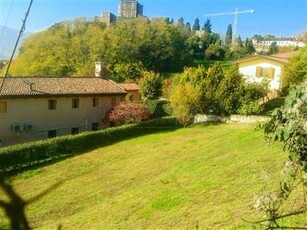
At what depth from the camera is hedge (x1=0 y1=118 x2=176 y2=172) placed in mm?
20547

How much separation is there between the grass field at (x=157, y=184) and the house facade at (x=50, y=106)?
5852 mm

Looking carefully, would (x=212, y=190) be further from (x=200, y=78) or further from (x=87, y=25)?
(x=87, y=25)

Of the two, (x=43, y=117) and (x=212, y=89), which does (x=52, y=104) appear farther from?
(x=212, y=89)

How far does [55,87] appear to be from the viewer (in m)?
28.9

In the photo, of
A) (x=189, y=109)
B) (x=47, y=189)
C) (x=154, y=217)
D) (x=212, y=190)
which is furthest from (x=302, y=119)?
(x=189, y=109)

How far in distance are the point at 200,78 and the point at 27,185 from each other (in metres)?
17.6

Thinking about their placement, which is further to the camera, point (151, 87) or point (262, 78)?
point (151, 87)

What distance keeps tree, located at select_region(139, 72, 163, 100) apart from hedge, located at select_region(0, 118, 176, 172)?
11.8 meters

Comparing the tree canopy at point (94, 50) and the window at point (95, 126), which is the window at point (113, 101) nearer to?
the window at point (95, 126)

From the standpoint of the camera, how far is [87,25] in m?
79.8

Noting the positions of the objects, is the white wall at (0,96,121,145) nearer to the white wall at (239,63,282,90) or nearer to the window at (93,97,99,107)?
the window at (93,97,99,107)

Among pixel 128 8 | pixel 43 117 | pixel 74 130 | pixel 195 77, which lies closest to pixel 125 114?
pixel 74 130

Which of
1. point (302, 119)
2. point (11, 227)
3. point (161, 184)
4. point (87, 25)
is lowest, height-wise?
point (11, 227)

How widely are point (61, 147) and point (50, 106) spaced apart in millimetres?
5757
